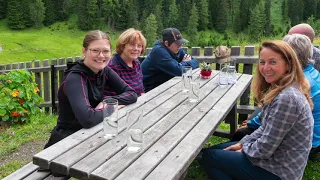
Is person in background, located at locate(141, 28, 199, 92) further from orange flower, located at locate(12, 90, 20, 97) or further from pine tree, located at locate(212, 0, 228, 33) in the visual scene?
pine tree, located at locate(212, 0, 228, 33)

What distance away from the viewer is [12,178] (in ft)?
8.67

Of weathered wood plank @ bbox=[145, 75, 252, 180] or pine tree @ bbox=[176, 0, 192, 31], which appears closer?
weathered wood plank @ bbox=[145, 75, 252, 180]

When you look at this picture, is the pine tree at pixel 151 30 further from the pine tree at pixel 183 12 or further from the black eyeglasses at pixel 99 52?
the black eyeglasses at pixel 99 52

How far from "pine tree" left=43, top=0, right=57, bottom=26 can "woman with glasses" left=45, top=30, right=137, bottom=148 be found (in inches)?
3105

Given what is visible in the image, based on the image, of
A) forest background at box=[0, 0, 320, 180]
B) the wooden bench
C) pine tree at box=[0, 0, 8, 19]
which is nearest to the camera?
the wooden bench

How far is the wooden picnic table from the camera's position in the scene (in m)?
2.08

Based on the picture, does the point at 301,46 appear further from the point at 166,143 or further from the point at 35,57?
the point at 35,57

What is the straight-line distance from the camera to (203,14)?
80.1 meters

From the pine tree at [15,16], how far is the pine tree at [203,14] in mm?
40321

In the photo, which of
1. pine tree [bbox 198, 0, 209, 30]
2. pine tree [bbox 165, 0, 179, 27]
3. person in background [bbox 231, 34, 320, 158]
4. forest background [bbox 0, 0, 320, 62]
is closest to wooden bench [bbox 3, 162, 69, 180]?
person in background [bbox 231, 34, 320, 158]

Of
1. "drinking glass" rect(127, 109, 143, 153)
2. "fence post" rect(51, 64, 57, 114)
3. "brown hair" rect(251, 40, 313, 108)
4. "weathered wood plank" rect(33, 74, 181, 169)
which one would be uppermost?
"brown hair" rect(251, 40, 313, 108)

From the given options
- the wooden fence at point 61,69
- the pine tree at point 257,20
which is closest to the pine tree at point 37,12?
the pine tree at point 257,20

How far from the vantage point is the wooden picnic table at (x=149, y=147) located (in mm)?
2084

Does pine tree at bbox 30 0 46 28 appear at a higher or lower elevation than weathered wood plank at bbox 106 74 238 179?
higher
